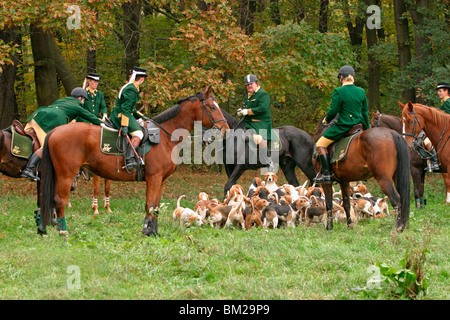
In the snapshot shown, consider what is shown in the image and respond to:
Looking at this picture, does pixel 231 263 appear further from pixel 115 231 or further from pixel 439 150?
pixel 439 150

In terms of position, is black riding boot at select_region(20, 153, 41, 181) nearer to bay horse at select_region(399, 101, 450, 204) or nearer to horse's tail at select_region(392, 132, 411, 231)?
horse's tail at select_region(392, 132, 411, 231)

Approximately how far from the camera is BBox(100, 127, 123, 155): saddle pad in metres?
8.94

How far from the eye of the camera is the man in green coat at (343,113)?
367 inches

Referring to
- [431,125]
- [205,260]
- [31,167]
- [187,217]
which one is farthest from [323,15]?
[205,260]

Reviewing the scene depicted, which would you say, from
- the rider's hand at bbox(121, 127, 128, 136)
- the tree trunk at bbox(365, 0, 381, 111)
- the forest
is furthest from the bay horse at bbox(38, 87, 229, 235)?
the tree trunk at bbox(365, 0, 381, 111)

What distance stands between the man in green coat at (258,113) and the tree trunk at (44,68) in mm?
9023

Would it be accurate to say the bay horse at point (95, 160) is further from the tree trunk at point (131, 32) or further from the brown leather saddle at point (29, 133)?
the tree trunk at point (131, 32)

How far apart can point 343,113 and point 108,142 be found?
3908 mm

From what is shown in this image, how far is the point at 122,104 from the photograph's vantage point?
349 inches

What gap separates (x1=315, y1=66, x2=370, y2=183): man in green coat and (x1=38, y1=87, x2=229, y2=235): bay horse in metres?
2.13

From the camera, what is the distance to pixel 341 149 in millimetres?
9328

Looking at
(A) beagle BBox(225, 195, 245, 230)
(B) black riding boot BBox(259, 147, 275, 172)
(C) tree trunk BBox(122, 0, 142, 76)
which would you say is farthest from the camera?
(C) tree trunk BBox(122, 0, 142, 76)

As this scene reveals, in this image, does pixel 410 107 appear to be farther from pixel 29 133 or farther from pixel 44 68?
pixel 44 68

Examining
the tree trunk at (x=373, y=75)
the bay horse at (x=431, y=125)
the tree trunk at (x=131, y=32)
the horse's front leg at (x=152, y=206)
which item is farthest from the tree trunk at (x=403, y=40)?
the horse's front leg at (x=152, y=206)
